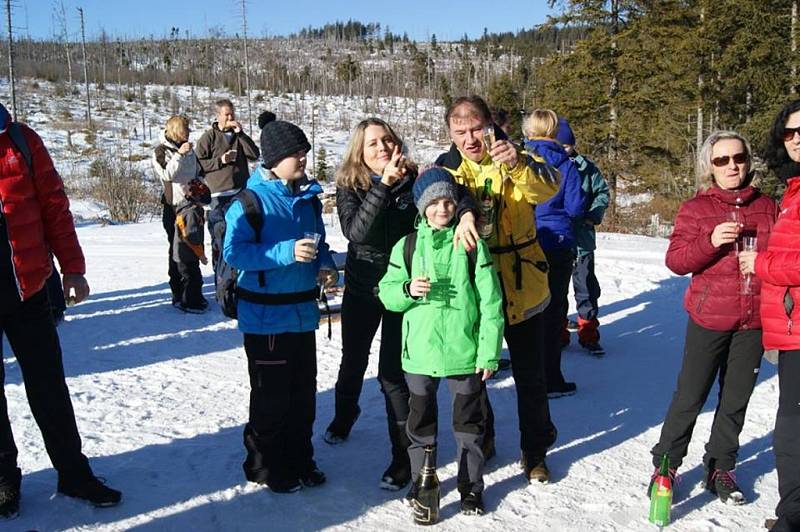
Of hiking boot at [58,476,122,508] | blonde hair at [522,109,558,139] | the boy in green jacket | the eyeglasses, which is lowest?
hiking boot at [58,476,122,508]

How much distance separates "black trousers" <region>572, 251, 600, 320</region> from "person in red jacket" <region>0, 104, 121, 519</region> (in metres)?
4.06

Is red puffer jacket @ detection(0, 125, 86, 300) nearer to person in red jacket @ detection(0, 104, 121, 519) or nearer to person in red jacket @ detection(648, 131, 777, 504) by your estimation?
person in red jacket @ detection(0, 104, 121, 519)

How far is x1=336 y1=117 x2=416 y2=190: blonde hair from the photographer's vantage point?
339 centimetres

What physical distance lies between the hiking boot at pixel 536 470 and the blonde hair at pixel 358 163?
66.1 inches

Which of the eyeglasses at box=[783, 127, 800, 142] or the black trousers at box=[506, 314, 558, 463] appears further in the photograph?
the black trousers at box=[506, 314, 558, 463]

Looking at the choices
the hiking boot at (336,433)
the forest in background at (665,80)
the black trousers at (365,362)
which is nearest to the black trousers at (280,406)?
the black trousers at (365,362)

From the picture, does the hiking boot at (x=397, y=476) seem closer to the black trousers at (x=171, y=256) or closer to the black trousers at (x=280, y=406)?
the black trousers at (x=280, y=406)

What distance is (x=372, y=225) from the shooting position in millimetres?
3184

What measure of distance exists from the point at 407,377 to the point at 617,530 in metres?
1.21

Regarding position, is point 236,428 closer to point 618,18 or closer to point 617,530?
point 617,530

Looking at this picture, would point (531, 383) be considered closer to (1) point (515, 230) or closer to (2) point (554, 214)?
(1) point (515, 230)

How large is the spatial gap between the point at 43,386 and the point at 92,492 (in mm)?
570

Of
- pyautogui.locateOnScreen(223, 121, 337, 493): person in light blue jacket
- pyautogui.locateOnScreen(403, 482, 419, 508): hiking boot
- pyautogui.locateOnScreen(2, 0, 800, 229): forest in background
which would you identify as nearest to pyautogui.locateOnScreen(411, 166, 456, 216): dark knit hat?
pyautogui.locateOnScreen(223, 121, 337, 493): person in light blue jacket

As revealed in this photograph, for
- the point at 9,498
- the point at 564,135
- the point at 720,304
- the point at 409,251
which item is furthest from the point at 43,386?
the point at 564,135
